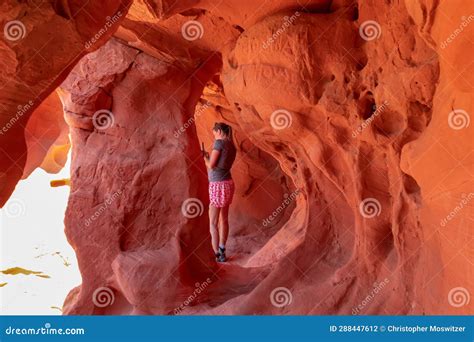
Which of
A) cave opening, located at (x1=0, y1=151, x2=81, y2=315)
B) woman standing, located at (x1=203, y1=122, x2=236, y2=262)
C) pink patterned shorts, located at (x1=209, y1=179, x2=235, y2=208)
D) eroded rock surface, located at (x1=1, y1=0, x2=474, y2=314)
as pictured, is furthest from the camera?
cave opening, located at (x1=0, y1=151, x2=81, y2=315)

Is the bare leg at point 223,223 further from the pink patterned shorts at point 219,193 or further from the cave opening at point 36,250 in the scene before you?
the cave opening at point 36,250

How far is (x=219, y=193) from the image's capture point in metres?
5.99

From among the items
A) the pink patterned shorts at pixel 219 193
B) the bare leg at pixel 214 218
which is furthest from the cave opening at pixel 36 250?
the pink patterned shorts at pixel 219 193

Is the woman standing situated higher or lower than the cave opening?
higher

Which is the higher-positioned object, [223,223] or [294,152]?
[294,152]

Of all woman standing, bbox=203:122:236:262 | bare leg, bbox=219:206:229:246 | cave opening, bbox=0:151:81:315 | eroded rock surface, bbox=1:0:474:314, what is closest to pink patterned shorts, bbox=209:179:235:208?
woman standing, bbox=203:122:236:262

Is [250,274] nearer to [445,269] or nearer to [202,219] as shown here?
[202,219]

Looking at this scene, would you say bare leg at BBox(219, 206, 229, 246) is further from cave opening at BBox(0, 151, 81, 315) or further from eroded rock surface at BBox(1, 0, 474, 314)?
cave opening at BBox(0, 151, 81, 315)

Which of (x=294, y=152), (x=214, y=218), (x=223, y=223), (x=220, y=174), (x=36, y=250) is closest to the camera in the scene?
(x=294, y=152)

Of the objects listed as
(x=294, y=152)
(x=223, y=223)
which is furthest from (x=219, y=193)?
(x=294, y=152)

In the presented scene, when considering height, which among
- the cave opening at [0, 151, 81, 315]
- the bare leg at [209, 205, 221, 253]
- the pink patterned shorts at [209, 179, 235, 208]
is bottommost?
the cave opening at [0, 151, 81, 315]

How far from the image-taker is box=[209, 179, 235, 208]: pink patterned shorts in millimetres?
5969

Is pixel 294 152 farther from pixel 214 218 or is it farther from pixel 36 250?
pixel 36 250

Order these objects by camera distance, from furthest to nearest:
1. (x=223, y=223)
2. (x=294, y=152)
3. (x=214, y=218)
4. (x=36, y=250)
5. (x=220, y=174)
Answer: (x=36, y=250)
(x=223, y=223)
(x=214, y=218)
(x=220, y=174)
(x=294, y=152)
